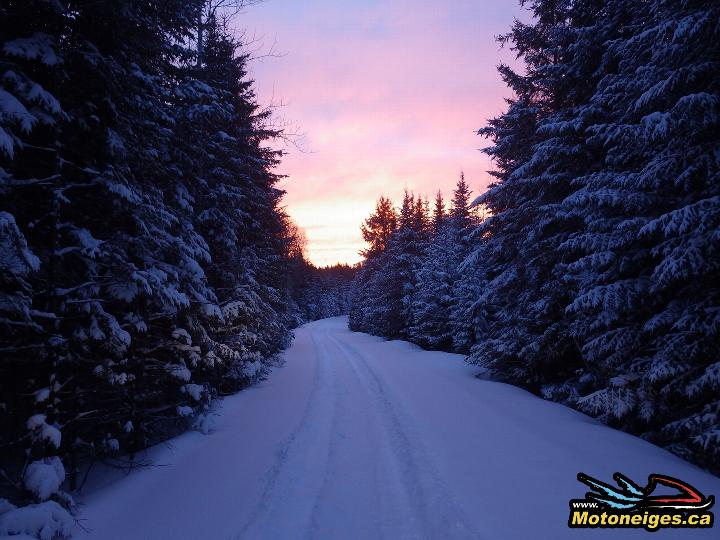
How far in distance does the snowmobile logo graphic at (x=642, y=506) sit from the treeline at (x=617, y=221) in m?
1.30

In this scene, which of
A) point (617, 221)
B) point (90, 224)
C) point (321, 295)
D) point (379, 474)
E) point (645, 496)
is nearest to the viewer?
point (645, 496)

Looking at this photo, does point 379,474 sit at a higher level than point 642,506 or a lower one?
lower

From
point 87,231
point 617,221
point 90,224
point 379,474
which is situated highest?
point 617,221

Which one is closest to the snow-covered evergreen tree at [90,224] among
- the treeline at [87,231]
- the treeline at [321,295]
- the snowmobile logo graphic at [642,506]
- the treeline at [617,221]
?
the treeline at [87,231]

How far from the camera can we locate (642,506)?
4.64m

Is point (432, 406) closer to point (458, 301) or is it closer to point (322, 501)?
point (322, 501)

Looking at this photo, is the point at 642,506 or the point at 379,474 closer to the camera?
the point at 642,506

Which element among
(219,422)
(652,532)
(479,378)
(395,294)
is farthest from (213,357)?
(395,294)

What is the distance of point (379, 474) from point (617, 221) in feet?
25.0

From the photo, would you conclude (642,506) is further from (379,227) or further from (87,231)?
(379,227)

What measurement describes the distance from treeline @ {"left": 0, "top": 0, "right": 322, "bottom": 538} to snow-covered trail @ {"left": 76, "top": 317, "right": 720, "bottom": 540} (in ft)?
3.25

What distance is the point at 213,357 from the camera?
8.75 m

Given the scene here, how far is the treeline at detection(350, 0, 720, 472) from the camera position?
6.74m

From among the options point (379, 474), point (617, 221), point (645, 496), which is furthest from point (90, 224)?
point (617, 221)
